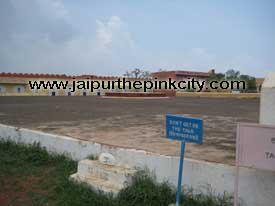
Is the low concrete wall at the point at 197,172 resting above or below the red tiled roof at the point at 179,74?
below

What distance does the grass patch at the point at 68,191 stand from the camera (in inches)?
137

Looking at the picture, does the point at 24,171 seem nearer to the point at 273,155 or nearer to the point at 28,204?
the point at 28,204

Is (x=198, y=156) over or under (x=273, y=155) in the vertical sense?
under

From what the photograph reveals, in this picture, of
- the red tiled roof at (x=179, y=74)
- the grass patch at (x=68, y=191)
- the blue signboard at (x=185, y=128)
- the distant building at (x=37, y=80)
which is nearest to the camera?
the blue signboard at (x=185, y=128)

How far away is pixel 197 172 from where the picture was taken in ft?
11.6

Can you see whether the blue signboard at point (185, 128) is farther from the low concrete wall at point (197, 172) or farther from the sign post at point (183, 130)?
the low concrete wall at point (197, 172)

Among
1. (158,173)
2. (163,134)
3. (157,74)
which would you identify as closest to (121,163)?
(158,173)

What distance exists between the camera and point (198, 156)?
13.4ft

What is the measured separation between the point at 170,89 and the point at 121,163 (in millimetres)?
33944

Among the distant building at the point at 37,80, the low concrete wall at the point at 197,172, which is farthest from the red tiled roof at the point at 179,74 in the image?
the low concrete wall at the point at 197,172

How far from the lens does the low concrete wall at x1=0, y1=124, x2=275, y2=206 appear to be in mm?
3105

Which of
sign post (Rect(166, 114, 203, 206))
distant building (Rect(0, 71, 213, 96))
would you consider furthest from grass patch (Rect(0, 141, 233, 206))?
distant building (Rect(0, 71, 213, 96))

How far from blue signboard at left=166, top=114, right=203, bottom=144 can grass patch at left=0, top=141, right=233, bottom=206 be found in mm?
787

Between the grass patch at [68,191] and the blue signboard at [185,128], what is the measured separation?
79cm
